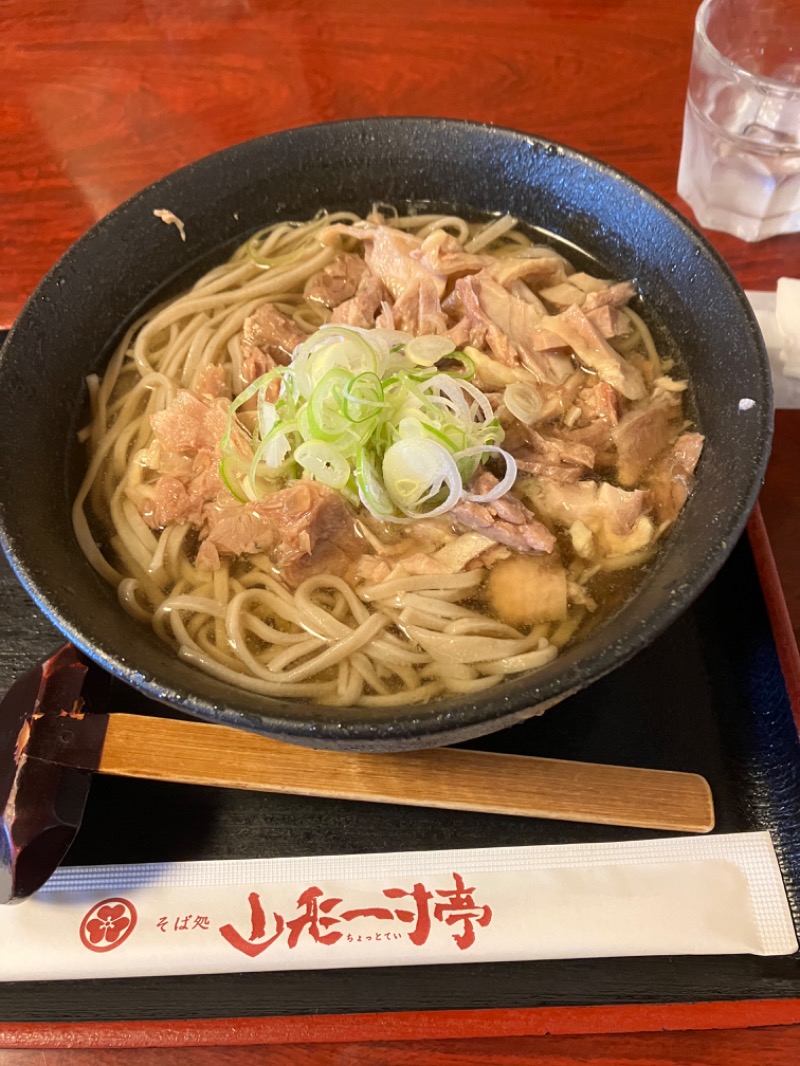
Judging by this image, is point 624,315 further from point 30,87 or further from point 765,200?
point 30,87

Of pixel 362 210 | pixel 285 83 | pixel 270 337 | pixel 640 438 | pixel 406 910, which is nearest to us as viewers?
pixel 406 910

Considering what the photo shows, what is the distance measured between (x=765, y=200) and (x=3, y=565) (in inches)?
112

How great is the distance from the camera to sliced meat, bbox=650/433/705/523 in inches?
74.1

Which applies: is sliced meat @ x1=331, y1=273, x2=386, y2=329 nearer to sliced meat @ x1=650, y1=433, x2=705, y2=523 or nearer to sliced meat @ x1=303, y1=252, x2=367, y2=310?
sliced meat @ x1=303, y1=252, x2=367, y2=310

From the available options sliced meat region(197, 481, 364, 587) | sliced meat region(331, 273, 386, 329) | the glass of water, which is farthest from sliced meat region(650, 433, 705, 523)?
the glass of water

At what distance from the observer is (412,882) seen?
1665mm

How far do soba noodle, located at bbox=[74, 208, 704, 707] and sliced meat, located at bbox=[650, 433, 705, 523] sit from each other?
0.02 metres

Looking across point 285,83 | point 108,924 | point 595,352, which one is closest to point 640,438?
point 595,352

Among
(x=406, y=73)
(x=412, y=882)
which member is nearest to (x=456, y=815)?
(x=412, y=882)

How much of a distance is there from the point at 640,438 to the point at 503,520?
45cm

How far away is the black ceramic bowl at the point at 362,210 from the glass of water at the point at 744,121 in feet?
2.90

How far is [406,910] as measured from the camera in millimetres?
1623

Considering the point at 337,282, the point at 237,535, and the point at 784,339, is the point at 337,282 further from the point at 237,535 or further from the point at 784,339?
the point at 784,339

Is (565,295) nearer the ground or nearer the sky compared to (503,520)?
nearer the sky
